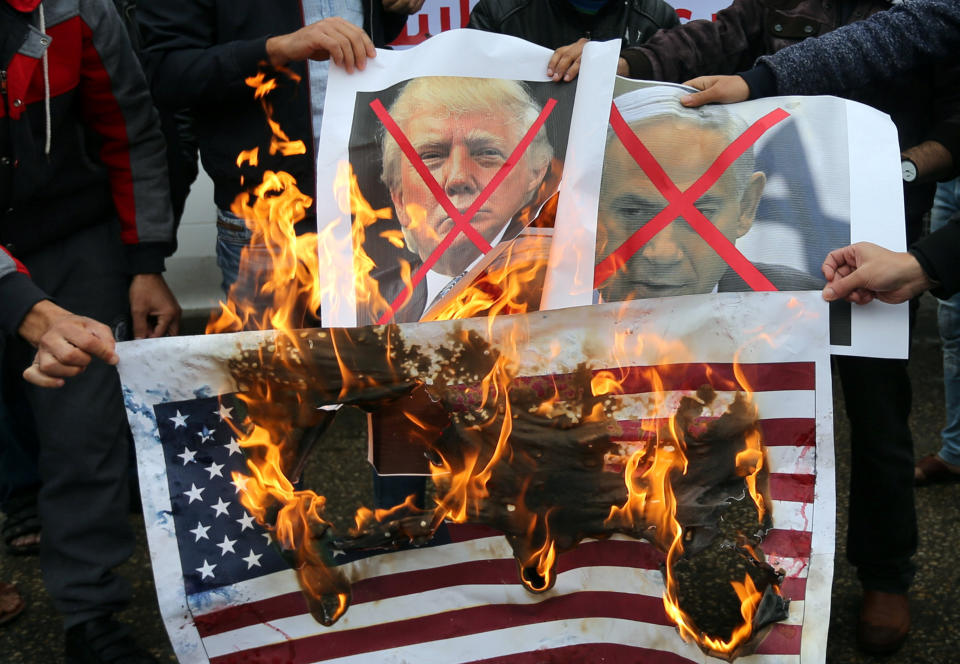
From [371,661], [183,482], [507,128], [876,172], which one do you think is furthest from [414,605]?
[876,172]

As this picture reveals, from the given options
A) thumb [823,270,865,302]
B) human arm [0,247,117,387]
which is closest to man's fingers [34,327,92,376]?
human arm [0,247,117,387]

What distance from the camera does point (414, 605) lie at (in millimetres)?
1946

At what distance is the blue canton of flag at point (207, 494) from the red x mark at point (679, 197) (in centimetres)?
80

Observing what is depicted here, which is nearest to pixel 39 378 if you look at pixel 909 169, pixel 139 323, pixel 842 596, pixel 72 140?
pixel 139 323

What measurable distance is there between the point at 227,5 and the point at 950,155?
1.73 m

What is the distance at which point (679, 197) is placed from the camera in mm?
1849

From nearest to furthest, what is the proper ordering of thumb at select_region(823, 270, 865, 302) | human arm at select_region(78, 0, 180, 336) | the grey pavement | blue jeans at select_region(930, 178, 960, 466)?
thumb at select_region(823, 270, 865, 302) < human arm at select_region(78, 0, 180, 336) < the grey pavement < blue jeans at select_region(930, 178, 960, 466)

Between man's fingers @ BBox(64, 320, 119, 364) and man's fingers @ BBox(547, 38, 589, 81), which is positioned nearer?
man's fingers @ BBox(64, 320, 119, 364)

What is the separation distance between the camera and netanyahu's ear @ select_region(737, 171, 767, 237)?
182cm

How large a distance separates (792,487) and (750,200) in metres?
0.56

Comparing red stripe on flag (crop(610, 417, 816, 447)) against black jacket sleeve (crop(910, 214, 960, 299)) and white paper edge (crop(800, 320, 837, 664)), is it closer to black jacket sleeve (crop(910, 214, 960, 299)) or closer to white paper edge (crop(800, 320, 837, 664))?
white paper edge (crop(800, 320, 837, 664))

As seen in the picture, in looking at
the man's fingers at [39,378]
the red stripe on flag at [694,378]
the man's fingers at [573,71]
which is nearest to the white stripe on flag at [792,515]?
the red stripe on flag at [694,378]

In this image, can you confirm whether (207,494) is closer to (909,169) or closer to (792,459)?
(792,459)

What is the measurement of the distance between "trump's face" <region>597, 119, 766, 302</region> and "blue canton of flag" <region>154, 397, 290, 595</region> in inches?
32.0
